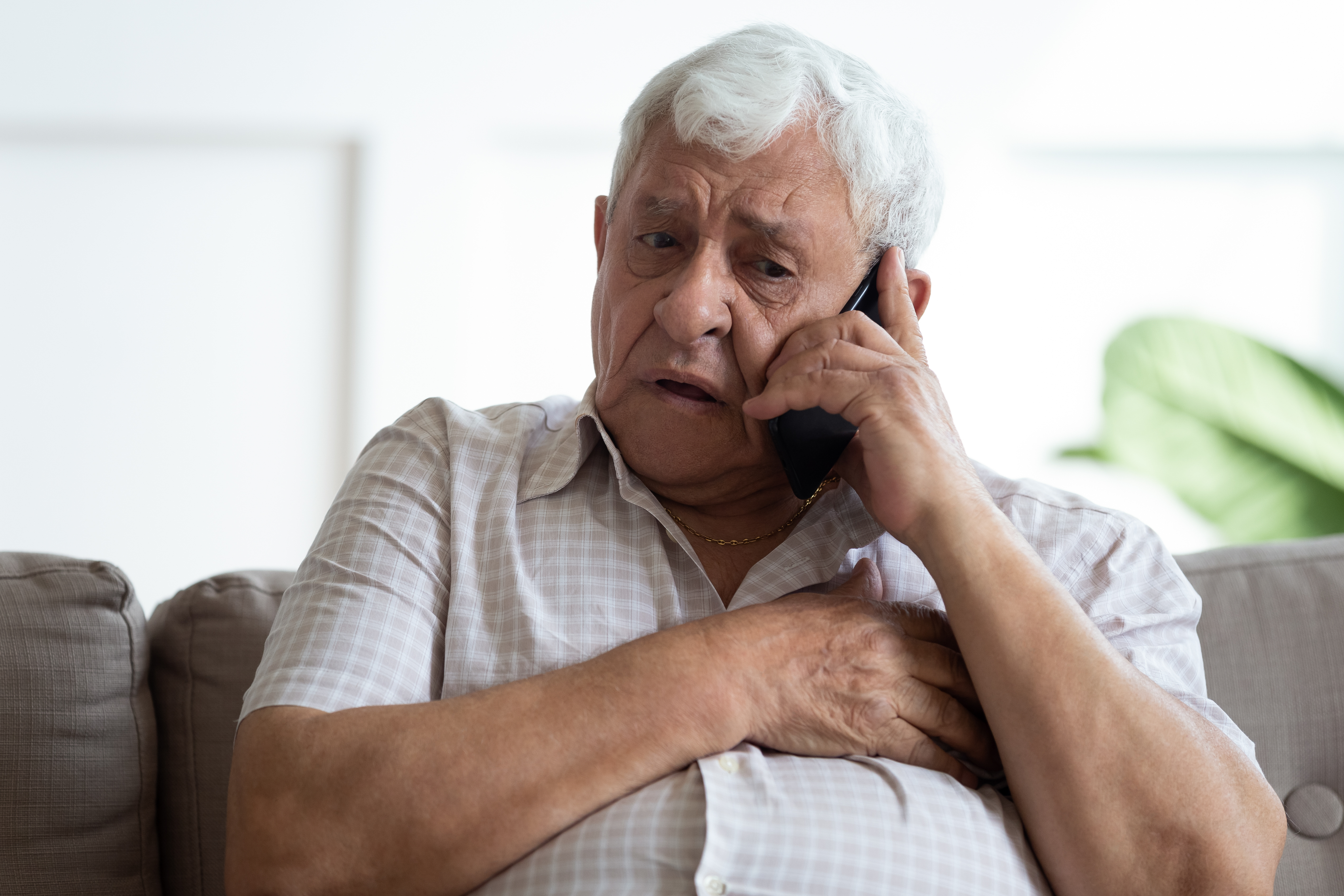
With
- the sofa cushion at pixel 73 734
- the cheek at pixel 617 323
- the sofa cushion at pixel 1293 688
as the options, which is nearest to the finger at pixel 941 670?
the cheek at pixel 617 323

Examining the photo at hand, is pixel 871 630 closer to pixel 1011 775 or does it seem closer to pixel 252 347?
pixel 1011 775

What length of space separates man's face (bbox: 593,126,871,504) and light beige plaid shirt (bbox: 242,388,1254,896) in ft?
0.24

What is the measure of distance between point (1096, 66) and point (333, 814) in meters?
2.86

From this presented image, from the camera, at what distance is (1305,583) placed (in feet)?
4.66

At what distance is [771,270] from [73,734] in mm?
945

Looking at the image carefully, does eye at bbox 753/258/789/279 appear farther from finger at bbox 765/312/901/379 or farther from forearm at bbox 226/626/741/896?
forearm at bbox 226/626/741/896

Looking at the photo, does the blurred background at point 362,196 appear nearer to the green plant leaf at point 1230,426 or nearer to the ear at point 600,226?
the green plant leaf at point 1230,426

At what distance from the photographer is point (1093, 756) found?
916mm

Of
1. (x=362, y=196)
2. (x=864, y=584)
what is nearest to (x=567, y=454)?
(x=864, y=584)

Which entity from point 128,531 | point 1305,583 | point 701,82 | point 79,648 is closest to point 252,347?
point 128,531

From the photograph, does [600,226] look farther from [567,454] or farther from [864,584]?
[864,584]

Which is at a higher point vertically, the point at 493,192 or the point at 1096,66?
the point at 1096,66

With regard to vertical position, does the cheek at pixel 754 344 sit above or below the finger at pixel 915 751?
above

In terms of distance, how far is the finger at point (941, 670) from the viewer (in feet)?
3.26
